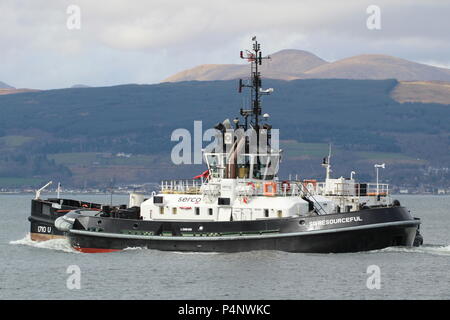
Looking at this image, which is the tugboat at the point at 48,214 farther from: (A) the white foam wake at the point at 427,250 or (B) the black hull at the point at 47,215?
(A) the white foam wake at the point at 427,250

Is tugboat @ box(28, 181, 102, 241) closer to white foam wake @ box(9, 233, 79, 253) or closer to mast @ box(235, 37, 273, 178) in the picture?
white foam wake @ box(9, 233, 79, 253)

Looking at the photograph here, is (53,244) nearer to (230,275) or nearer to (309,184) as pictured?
(309,184)

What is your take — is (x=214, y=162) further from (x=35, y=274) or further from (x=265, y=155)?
(x=35, y=274)

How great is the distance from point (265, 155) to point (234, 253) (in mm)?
5722

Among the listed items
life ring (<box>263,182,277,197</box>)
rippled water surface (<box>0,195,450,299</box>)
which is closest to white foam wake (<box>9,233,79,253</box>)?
rippled water surface (<box>0,195,450,299</box>)

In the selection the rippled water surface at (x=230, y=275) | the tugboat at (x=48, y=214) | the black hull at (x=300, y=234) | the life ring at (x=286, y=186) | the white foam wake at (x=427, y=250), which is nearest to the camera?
the rippled water surface at (x=230, y=275)

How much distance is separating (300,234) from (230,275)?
5.18 m

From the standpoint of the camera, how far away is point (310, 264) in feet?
139

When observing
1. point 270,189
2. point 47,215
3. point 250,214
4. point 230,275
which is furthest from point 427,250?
point 47,215

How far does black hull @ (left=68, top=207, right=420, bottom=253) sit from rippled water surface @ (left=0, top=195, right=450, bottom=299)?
43 cm

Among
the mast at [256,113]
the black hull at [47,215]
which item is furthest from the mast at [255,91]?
the black hull at [47,215]

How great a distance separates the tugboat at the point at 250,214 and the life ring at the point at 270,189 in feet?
0.16

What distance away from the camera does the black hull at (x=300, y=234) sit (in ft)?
144

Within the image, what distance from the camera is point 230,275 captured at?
40.3 meters
